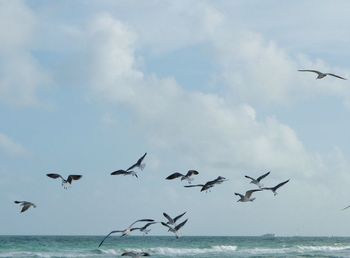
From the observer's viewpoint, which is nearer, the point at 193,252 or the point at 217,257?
the point at 217,257

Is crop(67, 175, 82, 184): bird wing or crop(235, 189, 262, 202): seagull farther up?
crop(235, 189, 262, 202): seagull

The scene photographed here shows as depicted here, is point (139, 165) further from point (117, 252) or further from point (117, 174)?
point (117, 252)

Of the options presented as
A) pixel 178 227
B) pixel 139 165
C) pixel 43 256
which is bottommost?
pixel 178 227

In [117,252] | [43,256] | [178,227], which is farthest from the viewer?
[117,252]

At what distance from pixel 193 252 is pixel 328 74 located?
42018 millimetres

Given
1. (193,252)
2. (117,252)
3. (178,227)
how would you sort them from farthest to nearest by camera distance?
(193,252) → (117,252) → (178,227)

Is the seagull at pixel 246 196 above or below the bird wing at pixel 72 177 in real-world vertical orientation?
above

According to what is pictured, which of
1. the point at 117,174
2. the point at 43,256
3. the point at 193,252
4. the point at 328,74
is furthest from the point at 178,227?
Answer: the point at 193,252

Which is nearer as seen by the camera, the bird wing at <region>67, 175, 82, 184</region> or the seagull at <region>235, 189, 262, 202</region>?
the bird wing at <region>67, 175, 82, 184</region>

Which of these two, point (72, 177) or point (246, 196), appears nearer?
point (72, 177)

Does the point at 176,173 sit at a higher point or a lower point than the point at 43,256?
lower

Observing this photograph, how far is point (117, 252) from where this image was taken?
178 ft

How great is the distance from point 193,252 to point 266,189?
129ft

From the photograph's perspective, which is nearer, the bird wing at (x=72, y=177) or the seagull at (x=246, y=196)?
the bird wing at (x=72, y=177)
